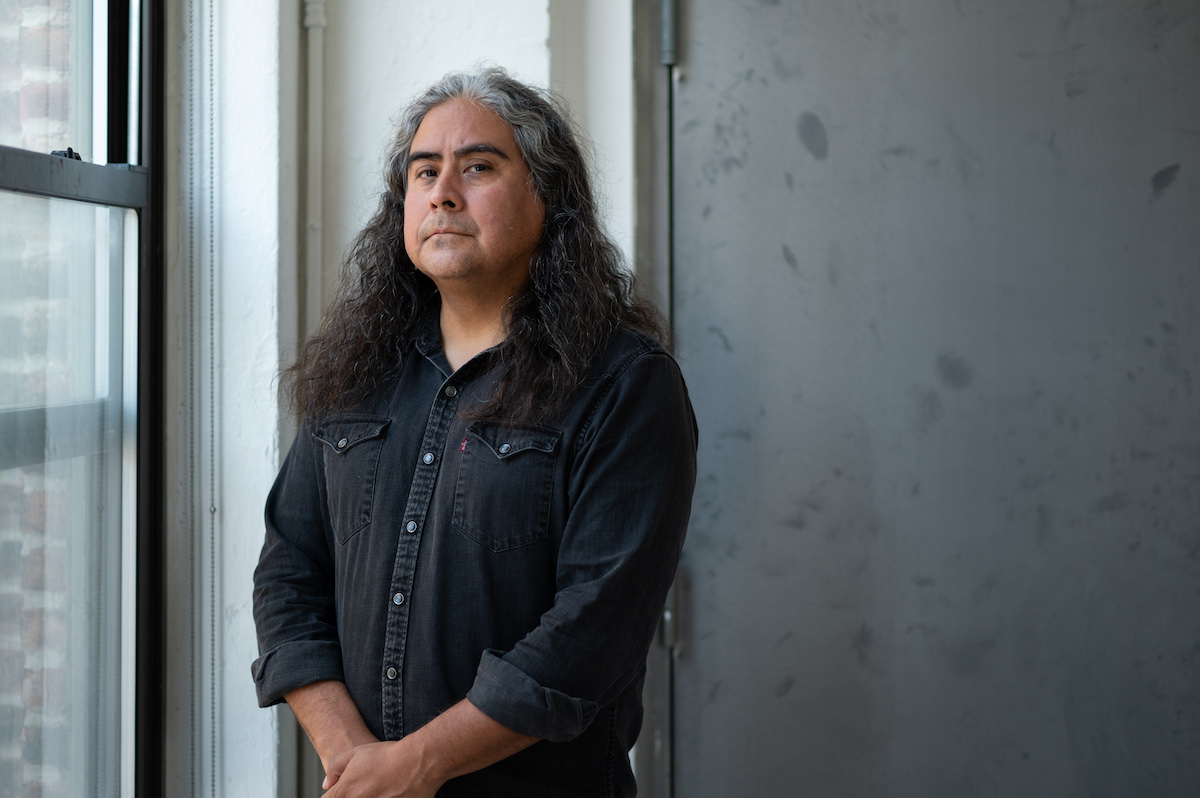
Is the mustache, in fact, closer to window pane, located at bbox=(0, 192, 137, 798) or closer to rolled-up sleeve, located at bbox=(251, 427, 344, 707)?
rolled-up sleeve, located at bbox=(251, 427, 344, 707)

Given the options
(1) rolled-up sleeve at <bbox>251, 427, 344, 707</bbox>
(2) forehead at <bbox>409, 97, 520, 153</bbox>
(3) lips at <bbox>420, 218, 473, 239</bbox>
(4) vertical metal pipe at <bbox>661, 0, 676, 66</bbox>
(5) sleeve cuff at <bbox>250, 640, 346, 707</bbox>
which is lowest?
(5) sleeve cuff at <bbox>250, 640, 346, 707</bbox>

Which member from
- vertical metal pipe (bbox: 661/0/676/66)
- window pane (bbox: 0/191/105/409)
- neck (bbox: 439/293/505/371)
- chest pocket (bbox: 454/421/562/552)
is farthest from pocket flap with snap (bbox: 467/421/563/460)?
vertical metal pipe (bbox: 661/0/676/66)

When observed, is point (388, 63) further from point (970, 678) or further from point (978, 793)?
point (978, 793)

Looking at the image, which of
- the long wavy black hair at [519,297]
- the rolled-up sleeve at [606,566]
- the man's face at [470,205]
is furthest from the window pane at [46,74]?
the rolled-up sleeve at [606,566]

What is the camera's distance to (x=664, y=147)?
5.87ft

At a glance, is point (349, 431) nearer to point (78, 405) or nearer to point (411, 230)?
point (411, 230)

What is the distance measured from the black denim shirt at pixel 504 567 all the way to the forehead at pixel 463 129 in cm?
29

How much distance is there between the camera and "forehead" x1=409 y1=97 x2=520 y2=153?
1298mm

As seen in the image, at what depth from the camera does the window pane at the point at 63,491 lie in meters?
1.43

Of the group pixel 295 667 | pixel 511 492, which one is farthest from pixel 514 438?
pixel 295 667

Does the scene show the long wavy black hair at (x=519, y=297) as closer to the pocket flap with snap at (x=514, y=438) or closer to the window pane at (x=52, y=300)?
the pocket flap with snap at (x=514, y=438)

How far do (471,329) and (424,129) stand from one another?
283 mm

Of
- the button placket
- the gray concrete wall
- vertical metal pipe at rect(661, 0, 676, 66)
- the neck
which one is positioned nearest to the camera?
the button placket

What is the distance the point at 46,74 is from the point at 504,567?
106 centimetres
